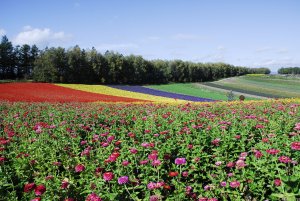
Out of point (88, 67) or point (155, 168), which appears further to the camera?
point (88, 67)

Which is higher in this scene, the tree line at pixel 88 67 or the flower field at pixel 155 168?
the tree line at pixel 88 67

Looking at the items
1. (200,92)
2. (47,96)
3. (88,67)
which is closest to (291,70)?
(200,92)

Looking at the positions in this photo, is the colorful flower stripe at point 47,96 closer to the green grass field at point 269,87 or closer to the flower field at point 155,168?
the flower field at point 155,168

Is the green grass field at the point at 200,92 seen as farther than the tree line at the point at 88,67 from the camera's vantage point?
No

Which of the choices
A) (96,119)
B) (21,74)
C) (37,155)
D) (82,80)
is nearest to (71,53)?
(82,80)

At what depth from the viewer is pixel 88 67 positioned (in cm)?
5756

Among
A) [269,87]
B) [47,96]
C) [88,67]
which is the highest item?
[88,67]

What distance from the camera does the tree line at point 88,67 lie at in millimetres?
52688

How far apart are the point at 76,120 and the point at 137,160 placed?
4.84 meters

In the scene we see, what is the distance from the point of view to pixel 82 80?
5606 centimetres

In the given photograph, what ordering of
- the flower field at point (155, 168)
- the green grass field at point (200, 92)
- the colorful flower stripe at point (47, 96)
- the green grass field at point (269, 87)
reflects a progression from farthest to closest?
the green grass field at point (269, 87) → the green grass field at point (200, 92) → the colorful flower stripe at point (47, 96) → the flower field at point (155, 168)

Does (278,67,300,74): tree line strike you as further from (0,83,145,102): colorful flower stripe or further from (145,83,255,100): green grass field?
(0,83,145,102): colorful flower stripe

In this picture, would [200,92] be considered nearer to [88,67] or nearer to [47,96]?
[88,67]

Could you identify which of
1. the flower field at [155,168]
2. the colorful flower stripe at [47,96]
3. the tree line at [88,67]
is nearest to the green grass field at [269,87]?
the tree line at [88,67]
